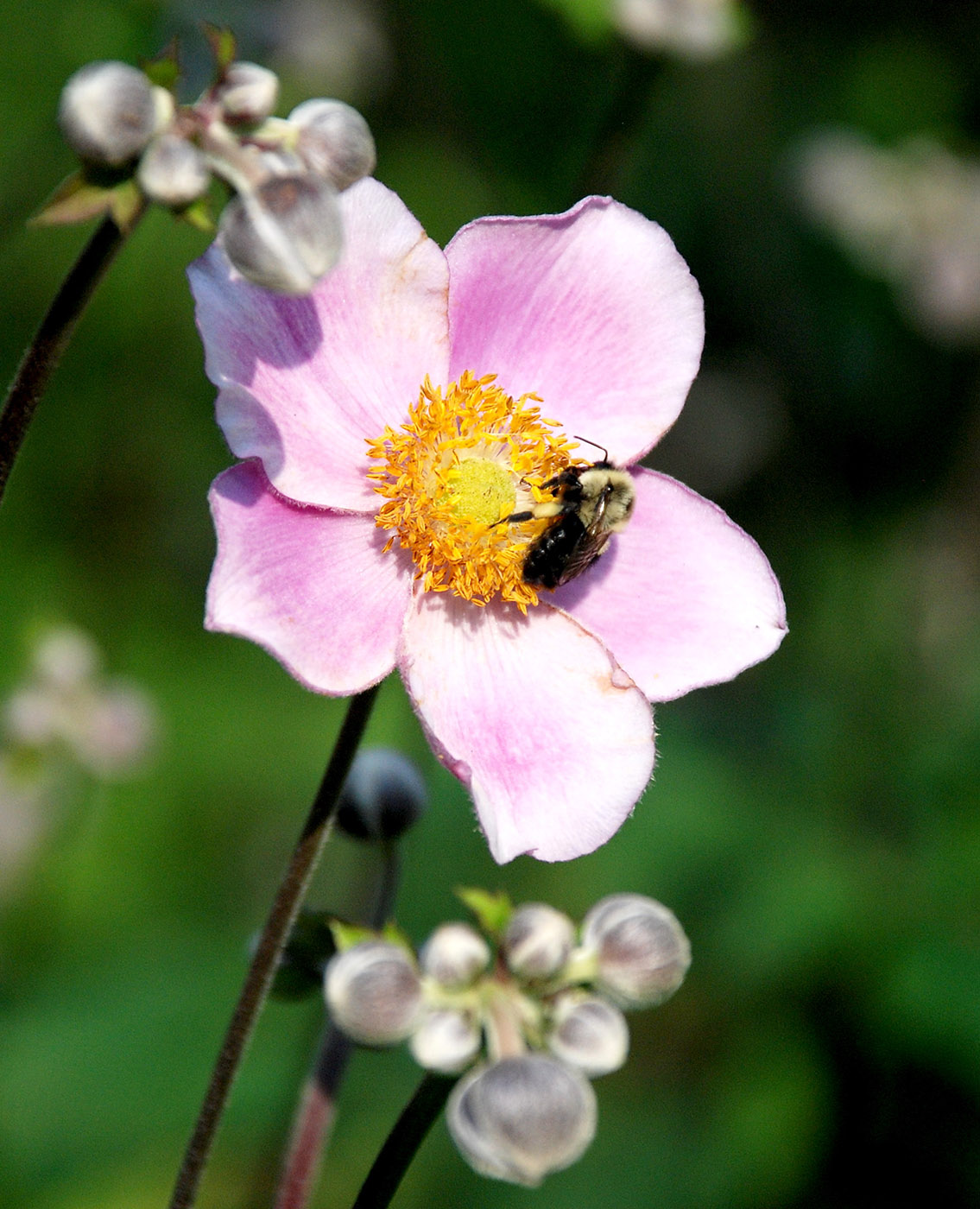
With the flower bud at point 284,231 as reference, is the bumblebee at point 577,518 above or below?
below

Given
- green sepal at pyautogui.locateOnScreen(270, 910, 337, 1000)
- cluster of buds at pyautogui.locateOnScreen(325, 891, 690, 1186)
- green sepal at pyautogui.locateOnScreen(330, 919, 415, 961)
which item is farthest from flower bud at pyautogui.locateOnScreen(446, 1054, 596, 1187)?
green sepal at pyautogui.locateOnScreen(270, 910, 337, 1000)

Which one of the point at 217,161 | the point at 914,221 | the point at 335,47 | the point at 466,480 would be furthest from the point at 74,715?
the point at 914,221

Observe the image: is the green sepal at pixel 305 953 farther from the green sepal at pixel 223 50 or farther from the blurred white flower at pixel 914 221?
the blurred white flower at pixel 914 221

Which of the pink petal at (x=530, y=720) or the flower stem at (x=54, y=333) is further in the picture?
the pink petal at (x=530, y=720)

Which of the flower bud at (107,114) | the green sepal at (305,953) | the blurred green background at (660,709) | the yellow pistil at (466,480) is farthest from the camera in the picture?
the blurred green background at (660,709)

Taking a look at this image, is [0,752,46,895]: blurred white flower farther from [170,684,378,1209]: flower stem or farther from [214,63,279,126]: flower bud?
[214,63,279,126]: flower bud

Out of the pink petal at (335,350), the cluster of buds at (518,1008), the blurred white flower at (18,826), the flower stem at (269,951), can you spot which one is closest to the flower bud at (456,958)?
the cluster of buds at (518,1008)
